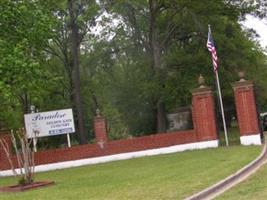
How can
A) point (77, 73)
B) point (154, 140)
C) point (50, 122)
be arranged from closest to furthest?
point (154, 140) < point (50, 122) < point (77, 73)

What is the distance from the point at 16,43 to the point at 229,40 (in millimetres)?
22144

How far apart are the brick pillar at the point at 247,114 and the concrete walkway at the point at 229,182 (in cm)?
679

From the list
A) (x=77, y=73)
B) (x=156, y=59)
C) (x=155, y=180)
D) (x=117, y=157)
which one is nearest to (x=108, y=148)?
(x=117, y=157)

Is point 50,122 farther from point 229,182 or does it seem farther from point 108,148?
point 229,182

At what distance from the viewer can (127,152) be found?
96.0 ft

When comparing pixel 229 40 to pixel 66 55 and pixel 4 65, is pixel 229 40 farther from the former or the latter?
pixel 4 65

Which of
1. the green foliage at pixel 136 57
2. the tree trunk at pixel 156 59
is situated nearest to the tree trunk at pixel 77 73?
the green foliage at pixel 136 57

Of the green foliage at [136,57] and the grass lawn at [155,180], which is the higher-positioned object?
the green foliage at [136,57]

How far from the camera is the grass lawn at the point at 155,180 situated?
14577 millimetres

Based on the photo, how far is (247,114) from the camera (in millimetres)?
28344

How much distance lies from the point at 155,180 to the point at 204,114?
39.5 ft

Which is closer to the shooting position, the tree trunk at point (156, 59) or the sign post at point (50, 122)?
the sign post at point (50, 122)

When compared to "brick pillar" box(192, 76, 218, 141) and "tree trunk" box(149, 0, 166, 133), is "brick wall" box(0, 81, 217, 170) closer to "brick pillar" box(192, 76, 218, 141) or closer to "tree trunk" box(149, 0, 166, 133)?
"brick pillar" box(192, 76, 218, 141)

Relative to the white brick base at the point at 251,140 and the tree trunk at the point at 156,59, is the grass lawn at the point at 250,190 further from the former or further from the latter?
the tree trunk at the point at 156,59
